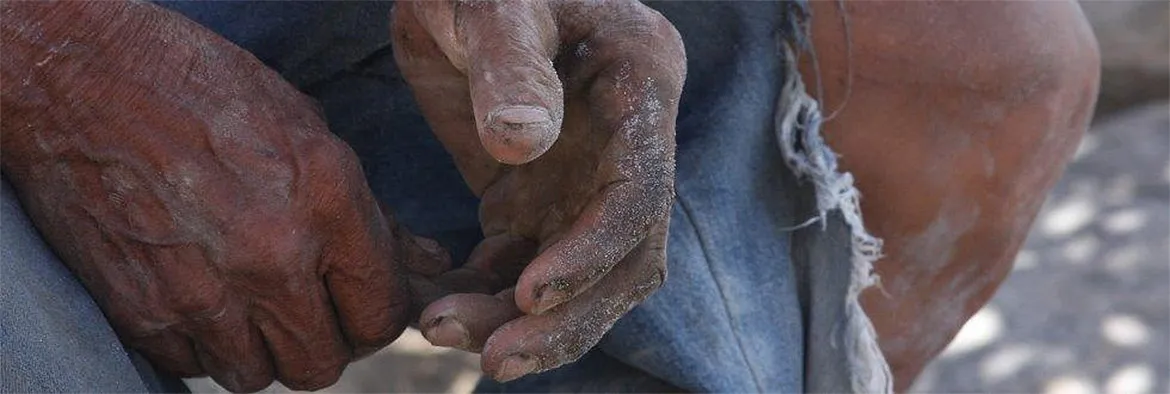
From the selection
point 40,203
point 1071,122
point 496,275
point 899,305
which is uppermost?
point 40,203

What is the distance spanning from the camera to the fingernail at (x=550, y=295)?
785 mm

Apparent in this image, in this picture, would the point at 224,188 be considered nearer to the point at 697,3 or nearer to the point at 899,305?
the point at 697,3

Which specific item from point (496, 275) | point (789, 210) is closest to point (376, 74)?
point (496, 275)

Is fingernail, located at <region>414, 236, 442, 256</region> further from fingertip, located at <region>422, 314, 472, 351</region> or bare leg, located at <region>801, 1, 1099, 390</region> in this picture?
bare leg, located at <region>801, 1, 1099, 390</region>

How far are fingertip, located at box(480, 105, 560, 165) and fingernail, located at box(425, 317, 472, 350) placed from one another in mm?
153

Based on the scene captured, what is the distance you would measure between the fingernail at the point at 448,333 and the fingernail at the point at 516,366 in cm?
4

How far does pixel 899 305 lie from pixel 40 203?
0.65 metres

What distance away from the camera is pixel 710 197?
3.57 ft

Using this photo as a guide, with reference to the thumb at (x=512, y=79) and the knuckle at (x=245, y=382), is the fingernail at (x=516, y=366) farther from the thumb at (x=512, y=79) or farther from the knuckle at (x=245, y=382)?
the knuckle at (x=245, y=382)

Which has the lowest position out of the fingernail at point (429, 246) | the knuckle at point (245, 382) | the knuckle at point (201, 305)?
the knuckle at point (245, 382)

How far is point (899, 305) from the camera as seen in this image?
1.20 meters

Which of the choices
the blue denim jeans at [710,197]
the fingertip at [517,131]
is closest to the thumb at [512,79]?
the fingertip at [517,131]

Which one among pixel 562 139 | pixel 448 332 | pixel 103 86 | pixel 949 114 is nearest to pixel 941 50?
pixel 949 114

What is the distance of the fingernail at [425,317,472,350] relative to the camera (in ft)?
2.76
